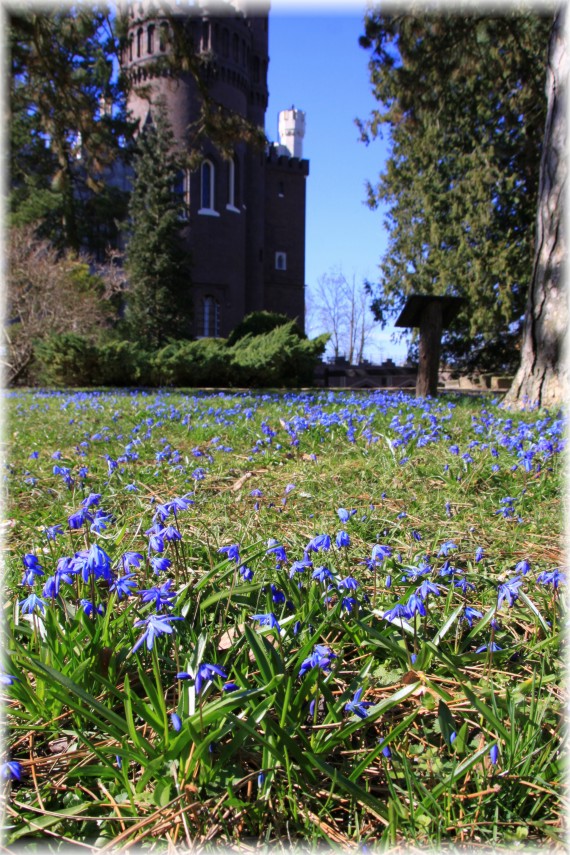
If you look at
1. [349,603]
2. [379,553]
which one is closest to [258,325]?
[379,553]

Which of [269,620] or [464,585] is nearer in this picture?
[269,620]

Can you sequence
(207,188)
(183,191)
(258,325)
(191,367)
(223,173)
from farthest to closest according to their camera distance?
(223,173)
(207,188)
(183,191)
(258,325)
(191,367)

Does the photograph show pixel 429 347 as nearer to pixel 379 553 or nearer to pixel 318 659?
pixel 379 553

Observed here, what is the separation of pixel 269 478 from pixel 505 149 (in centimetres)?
1916

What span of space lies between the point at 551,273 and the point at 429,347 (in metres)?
2.24

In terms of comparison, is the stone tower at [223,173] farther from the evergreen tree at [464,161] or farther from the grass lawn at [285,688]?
the grass lawn at [285,688]

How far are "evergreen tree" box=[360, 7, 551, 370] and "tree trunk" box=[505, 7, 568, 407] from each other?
4574mm

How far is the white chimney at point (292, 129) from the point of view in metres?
60.1

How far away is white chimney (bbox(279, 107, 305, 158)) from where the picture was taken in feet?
197

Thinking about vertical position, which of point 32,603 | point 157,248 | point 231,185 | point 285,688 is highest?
point 231,185

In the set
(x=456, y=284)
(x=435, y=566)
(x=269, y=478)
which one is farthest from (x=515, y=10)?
(x=435, y=566)

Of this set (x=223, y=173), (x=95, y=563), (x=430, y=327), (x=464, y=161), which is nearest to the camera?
(x=95, y=563)

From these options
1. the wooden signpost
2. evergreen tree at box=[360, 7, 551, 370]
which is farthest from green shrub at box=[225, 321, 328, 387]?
the wooden signpost

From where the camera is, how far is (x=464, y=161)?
19984mm
